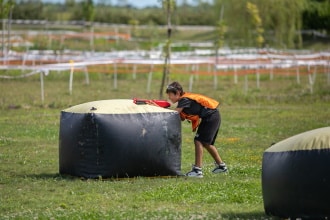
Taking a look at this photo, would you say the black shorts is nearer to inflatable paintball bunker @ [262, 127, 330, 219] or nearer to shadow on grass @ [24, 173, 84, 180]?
shadow on grass @ [24, 173, 84, 180]

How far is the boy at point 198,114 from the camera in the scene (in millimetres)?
15695

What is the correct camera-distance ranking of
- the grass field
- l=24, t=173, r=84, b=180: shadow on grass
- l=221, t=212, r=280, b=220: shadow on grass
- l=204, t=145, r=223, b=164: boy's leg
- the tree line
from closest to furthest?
l=221, t=212, r=280, b=220: shadow on grass → the grass field → l=24, t=173, r=84, b=180: shadow on grass → l=204, t=145, r=223, b=164: boy's leg → the tree line

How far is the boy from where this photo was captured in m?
15.7

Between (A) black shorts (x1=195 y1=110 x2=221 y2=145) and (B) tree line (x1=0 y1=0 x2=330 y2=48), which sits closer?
(A) black shorts (x1=195 y1=110 x2=221 y2=145)

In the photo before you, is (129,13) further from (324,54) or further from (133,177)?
(133,177)

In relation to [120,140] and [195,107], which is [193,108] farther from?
[120,140]

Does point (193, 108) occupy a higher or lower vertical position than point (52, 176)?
higher

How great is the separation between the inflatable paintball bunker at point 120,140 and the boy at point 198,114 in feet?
0.96

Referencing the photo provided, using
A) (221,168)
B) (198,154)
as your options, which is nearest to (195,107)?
(198,154)

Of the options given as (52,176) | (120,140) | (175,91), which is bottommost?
(52,176)

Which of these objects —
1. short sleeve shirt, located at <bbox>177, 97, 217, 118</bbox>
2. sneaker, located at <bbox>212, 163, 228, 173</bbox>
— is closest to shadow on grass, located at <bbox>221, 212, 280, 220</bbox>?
short sleeve shirt, located at <bbox>177, 97, 217, 118</bbox>

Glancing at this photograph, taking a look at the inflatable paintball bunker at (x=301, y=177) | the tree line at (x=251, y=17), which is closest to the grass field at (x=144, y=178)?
the inflatable paintball bunker at (x=301, y=177)

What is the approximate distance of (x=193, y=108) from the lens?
15758 millimetres

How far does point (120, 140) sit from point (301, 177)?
463 centimetres
